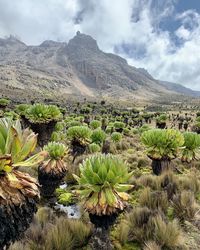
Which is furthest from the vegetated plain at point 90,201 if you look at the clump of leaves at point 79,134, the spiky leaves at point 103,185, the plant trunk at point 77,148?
the plant trunk at point 77,148

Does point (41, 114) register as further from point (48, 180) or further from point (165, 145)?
point (165, 145)

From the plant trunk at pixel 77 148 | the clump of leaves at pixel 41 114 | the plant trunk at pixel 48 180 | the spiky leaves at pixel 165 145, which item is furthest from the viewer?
the plant trunk at pixel 77 148

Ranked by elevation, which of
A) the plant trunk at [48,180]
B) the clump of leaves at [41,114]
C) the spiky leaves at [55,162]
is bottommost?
the plant trunk at [48,180]

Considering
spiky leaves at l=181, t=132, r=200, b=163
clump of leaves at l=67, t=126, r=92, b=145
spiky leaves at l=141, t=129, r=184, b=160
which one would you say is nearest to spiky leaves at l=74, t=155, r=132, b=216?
spiky leaves at l=141, t=129, r=184, b=160

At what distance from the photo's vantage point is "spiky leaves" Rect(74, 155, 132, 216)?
5.23 m

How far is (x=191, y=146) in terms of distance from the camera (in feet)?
38.5

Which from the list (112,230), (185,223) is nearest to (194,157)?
(185,223)

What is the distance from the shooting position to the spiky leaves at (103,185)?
17.1 ft

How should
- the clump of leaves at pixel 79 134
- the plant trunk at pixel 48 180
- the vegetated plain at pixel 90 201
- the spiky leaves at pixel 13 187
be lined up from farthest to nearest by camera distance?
the clump of leaves at pixel 79 134
the plant trunk at pixel 48 180
the vegetated plain at pixel 90 201
the spiky leaves at pixel 13 187

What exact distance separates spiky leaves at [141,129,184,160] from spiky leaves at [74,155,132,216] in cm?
435

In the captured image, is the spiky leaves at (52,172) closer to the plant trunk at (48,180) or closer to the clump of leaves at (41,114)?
the plant trunk at (48,180)

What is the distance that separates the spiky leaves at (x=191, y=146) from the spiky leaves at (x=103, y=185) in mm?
6536

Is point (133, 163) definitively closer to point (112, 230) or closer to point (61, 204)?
point (61, 204)

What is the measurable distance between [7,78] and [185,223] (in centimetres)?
17155
